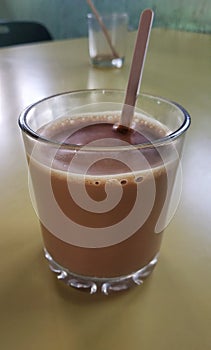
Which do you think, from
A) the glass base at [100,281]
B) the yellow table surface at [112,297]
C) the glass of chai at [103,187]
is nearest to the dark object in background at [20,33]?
the yellow table surface at [112,297]

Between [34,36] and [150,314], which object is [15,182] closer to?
[150,314]

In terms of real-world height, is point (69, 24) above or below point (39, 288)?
below

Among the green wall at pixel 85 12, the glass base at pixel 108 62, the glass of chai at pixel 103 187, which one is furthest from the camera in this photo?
the green wall at pixel 85 12

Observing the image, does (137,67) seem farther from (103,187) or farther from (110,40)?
(110,40)

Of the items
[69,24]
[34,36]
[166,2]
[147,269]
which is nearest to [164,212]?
[147,269]

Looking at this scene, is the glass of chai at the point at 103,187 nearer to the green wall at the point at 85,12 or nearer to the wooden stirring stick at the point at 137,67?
the wooden stirring stick at the point at 137,67

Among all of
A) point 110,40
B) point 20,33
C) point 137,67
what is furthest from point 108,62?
point 137,67
